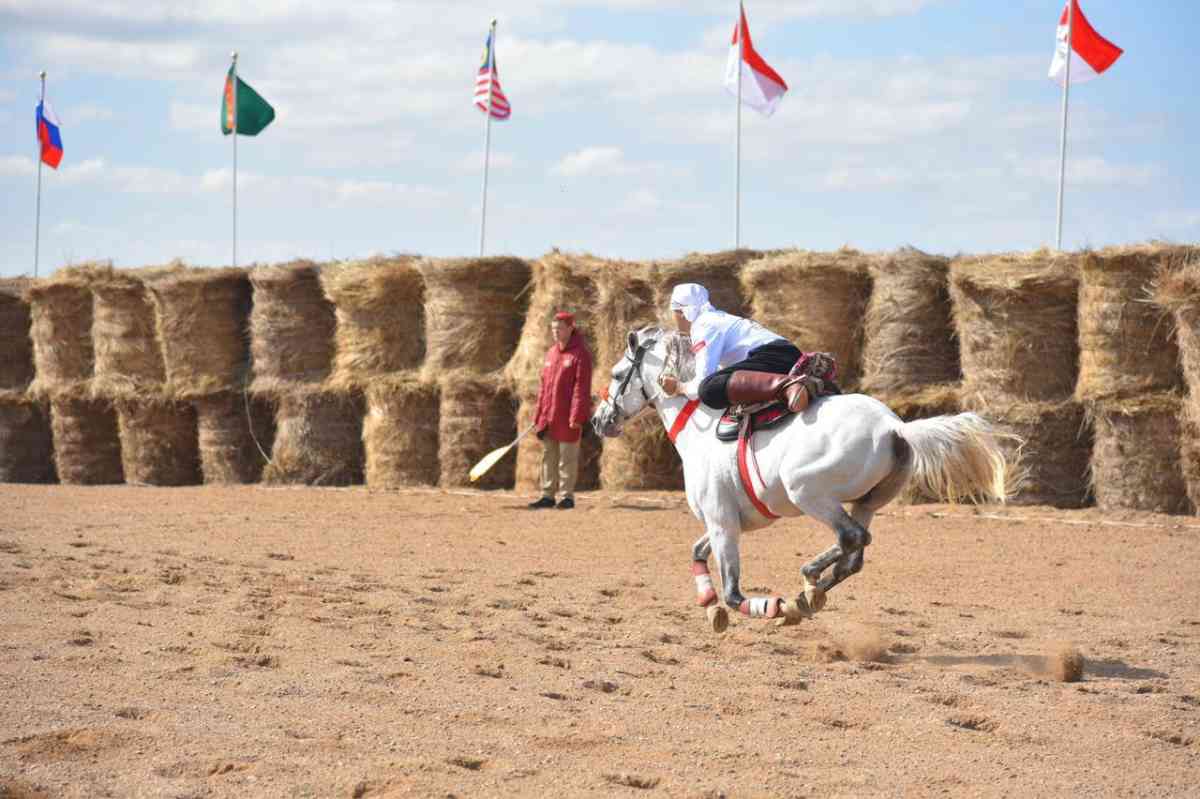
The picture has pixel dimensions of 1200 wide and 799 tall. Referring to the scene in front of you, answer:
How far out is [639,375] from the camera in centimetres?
948

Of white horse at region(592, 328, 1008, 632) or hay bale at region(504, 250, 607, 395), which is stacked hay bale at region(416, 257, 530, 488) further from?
white horse at region(592, 328, 1008, 632)

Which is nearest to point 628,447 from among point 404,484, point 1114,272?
point 404,484

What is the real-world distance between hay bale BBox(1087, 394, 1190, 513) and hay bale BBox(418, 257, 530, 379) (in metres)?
6.77

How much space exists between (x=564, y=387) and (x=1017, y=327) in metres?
4.71

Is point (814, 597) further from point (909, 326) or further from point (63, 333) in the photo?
point (63, 333)

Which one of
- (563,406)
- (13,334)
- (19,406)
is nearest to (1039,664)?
(563,406)

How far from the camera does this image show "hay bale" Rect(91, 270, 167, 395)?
63.3 ft

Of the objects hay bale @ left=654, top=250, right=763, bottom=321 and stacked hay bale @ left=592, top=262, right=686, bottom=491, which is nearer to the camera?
hay bale @ left=654, top=250, right=763, bottom=321

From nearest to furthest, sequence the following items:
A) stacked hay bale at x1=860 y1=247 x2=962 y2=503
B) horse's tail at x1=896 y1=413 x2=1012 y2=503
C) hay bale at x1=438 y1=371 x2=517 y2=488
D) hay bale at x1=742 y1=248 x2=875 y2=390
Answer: horse's tail at x1=896 y1=413 x2=1012 y2=503, stacked hay bale at x1=860 y1=247 x2=962 y2=503, hay bale at x1=742 y1=248 x2=875 y2=390, hay bale at x1=438 y1=371 x2=517 y2=488

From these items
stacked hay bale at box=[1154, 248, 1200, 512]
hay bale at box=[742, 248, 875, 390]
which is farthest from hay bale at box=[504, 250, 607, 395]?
stacked hay bale at box=[1154, 248, 1200, 512]

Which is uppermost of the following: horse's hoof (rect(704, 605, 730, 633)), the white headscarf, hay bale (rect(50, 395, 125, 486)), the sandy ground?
the white headscarf

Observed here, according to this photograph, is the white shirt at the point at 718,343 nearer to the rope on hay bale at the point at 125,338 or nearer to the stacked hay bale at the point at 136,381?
the stacked hay bale at the point at 136,381

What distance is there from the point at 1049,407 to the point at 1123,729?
27.4ft

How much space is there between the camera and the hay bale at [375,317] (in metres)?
17.9
